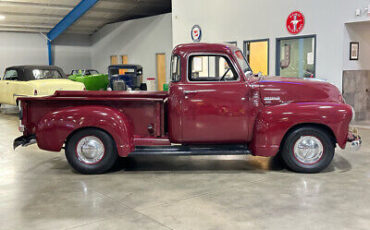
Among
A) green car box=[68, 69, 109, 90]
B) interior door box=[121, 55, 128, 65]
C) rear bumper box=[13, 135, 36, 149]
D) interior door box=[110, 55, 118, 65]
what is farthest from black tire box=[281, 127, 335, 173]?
interior door box=[110, 55, 118, 65]

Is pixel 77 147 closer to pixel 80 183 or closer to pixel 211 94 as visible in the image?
pixel 80 183

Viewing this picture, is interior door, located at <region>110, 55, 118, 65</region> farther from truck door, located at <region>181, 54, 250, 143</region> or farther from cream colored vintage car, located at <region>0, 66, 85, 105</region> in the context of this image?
truck door, located at <region>181, 54, 250, 143</region>

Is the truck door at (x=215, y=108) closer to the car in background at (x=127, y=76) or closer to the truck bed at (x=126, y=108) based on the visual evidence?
the truck bed at (x=126, y=108)

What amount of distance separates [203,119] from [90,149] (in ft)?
5.65

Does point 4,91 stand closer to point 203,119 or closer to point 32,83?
point 32,83

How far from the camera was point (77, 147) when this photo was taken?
5.54m

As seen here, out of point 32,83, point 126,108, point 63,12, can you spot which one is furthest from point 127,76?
point 63,12

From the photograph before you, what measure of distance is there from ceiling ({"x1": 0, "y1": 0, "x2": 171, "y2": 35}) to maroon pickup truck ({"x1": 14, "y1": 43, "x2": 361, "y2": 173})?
15539 millimetres

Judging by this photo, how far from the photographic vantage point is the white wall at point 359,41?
Result: 9.65 metres

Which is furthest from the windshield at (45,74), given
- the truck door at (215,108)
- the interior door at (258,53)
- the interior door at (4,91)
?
the truck door at (215,108)

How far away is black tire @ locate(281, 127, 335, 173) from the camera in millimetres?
5387

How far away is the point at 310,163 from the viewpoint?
5480 millimetres

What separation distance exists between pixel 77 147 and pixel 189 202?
2.07 meters

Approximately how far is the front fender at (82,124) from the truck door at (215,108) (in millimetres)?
880
